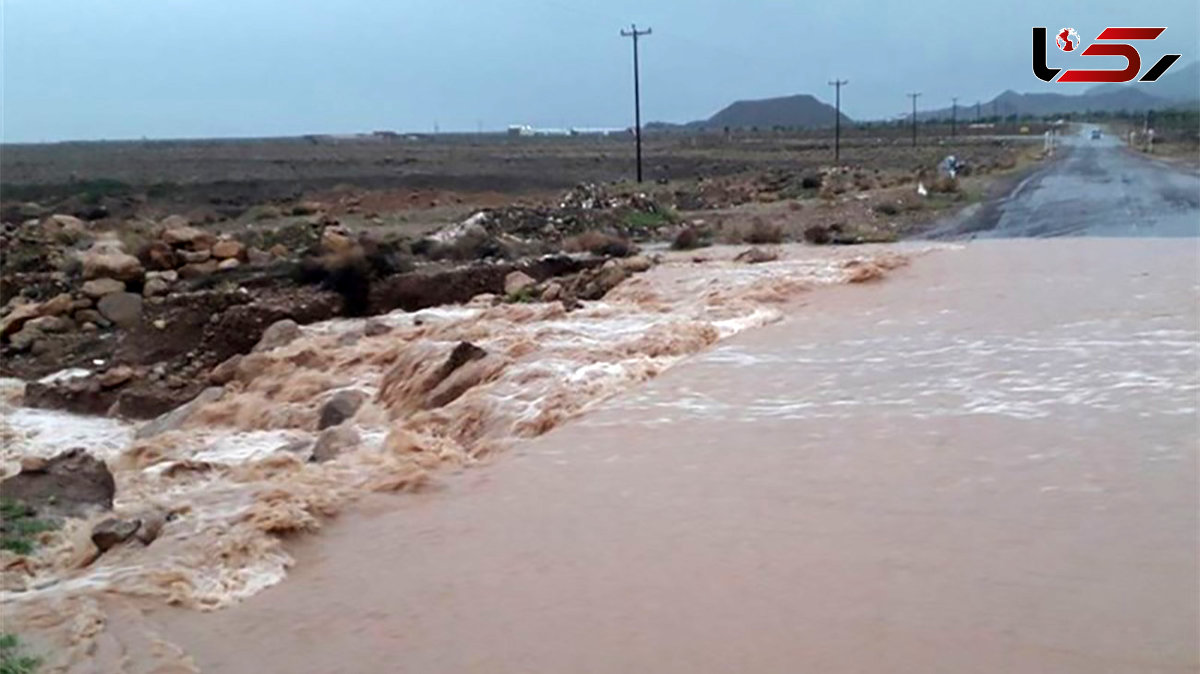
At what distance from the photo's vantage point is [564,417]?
10.7 meters

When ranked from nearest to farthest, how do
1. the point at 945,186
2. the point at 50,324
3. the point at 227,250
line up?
the point at 50,324 < the point at 227,250 < the point at 945,186

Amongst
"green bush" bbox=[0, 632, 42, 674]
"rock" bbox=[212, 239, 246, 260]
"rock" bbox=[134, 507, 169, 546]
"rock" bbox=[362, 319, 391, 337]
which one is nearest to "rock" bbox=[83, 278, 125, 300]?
"rock" bbox=[212, 239, 246, 260]

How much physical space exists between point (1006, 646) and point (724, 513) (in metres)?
2.43

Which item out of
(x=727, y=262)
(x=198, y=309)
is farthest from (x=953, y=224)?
(x=198, y=309)

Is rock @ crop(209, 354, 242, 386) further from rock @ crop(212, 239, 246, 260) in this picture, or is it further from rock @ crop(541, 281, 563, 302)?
rock @ crop(212, 239, 246, 260)

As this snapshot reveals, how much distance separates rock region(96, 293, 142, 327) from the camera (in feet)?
59.6

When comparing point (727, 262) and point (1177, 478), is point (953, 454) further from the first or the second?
point (727, 262)

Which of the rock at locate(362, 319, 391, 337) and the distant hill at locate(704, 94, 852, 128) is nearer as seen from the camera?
the rock at locate(362, 319, 391, 337)

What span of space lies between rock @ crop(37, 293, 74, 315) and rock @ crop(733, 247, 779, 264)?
34.7 feet

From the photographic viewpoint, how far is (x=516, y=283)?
1861cm

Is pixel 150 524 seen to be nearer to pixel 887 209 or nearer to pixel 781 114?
pixel 887 209

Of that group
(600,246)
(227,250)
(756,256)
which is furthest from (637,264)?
(227,250)

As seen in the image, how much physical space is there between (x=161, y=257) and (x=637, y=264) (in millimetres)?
8027

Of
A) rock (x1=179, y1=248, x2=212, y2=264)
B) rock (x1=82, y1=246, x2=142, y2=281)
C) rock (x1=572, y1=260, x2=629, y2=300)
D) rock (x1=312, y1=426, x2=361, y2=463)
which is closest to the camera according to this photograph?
rock (x1=312, y1=426, x2=361, y2=463)
